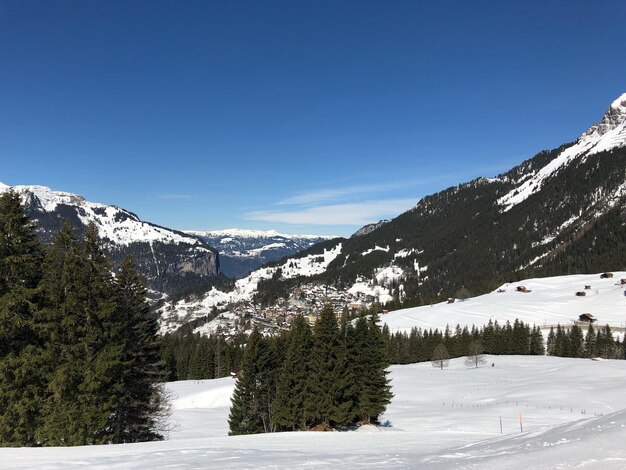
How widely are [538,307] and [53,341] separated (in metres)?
153

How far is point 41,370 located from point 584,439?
2077 cm

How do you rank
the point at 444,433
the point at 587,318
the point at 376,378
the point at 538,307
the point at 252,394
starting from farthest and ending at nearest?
the point at 538,307, the point at 587,318, the point at 252,394, the point at 376,378, the point at 444,433

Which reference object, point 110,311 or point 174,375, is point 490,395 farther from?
point 174,375

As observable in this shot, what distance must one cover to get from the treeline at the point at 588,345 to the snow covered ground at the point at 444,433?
13341mm

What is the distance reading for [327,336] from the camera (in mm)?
36344

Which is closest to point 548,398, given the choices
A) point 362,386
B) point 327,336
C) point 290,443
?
point 362,386

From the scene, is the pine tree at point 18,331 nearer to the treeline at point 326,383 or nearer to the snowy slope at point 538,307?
the treeline at point 326,383

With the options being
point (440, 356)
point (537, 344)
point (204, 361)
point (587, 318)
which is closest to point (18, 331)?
point (440, 356)

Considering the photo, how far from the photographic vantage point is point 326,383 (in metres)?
35.0

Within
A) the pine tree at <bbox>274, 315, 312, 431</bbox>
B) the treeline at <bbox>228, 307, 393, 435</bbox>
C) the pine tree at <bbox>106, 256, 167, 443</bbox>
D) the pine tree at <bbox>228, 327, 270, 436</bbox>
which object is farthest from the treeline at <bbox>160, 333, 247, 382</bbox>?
the pine tree at <bbox>106, 256, 167, 443</bbox>

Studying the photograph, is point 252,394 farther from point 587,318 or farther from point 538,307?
point 538,307

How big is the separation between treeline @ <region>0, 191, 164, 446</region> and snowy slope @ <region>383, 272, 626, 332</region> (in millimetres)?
128646

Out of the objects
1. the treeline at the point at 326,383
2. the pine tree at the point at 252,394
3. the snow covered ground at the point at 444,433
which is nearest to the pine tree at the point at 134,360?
the snow covered ground at the point at 444,433

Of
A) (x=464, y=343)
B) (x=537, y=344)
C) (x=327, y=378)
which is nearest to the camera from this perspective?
(x=327, y=378)
